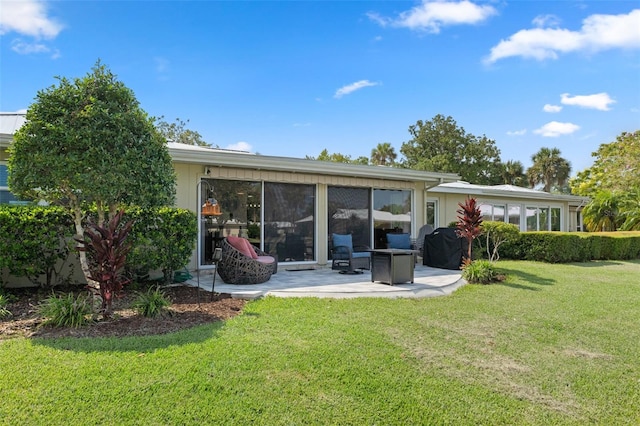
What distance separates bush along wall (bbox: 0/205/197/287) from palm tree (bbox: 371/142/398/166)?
32866mm

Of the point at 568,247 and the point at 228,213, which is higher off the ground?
the point at 228,213

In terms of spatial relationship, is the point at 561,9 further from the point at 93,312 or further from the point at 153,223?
the point at 93,312

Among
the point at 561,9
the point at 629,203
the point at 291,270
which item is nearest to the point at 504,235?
the point at 561,9

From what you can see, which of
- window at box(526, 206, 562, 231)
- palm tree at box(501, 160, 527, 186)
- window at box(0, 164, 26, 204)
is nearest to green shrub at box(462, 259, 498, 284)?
window at box(0, 164, 26, 204)

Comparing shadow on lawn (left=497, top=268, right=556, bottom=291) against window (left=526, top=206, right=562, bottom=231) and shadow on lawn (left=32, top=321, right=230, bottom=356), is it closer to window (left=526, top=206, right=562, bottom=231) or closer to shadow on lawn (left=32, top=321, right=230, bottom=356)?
shadow on lawn (left=32, top=321, right=230, bottom=356)

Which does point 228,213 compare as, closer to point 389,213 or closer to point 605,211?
point 389,213

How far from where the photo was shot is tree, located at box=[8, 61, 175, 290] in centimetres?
473

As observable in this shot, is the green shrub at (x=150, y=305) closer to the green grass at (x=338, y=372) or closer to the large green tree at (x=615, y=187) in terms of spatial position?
the green grass at (x=338, y=372)

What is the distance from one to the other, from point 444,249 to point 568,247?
4.87m

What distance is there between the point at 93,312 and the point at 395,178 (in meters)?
8.28

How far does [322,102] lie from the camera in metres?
17.1

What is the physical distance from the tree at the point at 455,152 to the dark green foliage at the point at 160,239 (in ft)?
96.5

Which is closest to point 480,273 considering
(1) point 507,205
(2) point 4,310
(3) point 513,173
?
(2) point 4,310

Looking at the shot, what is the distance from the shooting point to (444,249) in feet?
33.1
